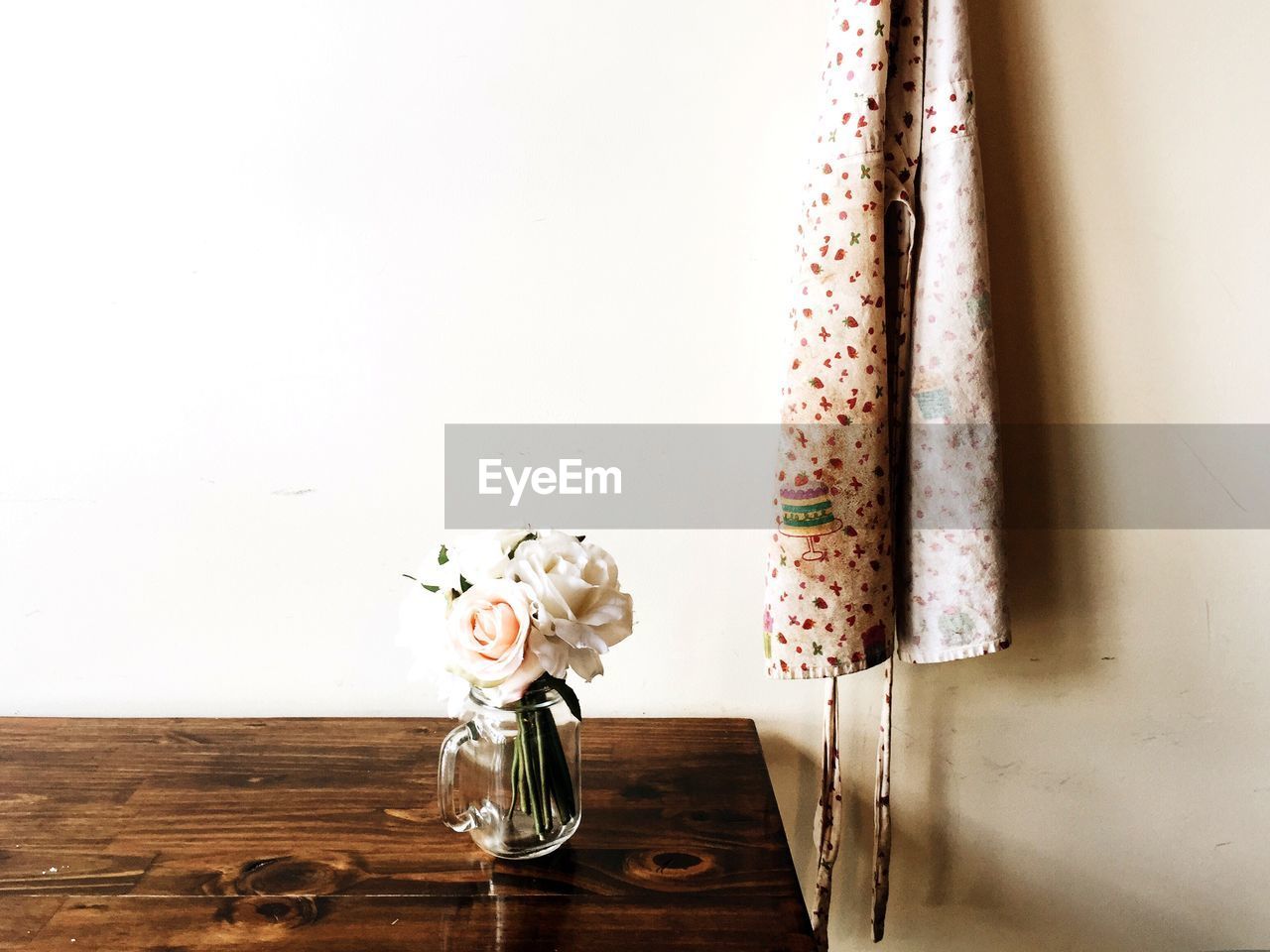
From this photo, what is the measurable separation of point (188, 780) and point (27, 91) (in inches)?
29.5

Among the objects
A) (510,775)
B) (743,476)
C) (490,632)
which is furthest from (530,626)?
(743,476)

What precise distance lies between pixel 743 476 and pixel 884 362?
22cm

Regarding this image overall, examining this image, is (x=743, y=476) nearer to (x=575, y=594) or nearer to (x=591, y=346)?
(x=591, y=346)

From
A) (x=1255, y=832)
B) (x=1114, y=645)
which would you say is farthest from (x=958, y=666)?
(x=1255, y=832)

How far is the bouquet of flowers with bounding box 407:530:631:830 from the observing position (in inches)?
27.5

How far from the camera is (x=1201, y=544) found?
1.04 meters

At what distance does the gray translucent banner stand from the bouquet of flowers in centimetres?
26

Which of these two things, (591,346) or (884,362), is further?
(591,346)

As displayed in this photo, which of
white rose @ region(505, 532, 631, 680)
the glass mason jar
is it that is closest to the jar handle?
the glass mason jar

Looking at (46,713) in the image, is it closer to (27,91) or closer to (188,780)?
(188,780)

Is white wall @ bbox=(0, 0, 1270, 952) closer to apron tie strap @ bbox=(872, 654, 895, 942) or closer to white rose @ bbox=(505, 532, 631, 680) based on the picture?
apron tie strap @ bbox=(872, 654, 895, 942)

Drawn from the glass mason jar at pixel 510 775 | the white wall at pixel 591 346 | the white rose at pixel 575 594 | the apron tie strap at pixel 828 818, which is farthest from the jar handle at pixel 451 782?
the apron tie strap at pixel 828 818

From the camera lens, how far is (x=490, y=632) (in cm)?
70

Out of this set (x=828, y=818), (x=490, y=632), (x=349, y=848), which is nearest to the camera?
(x=490, y=632)
